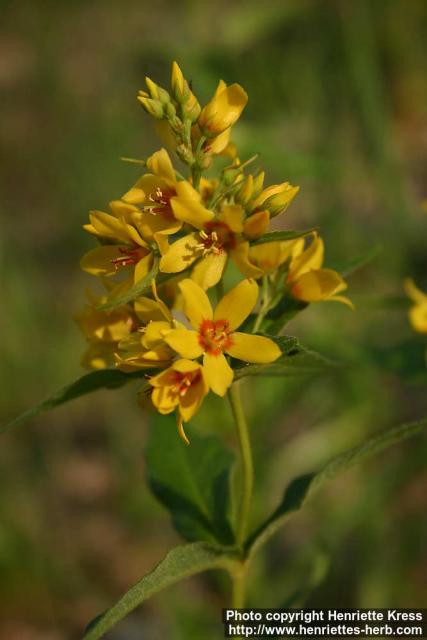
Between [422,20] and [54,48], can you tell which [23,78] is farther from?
[422,20]

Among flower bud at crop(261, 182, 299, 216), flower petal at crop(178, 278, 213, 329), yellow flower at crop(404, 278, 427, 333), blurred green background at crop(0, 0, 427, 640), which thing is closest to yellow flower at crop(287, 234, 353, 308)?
flower bud at crop(261, 182, 299, 216)

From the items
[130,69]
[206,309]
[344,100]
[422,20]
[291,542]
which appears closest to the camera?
[206,309]

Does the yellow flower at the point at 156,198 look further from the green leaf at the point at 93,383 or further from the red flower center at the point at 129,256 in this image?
the green leaf at the point at 93,383

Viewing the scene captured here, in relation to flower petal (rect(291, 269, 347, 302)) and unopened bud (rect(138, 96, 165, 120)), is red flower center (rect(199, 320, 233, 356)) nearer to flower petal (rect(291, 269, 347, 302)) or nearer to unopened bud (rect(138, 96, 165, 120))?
flower petal (rect(291, 269, 347, 302))

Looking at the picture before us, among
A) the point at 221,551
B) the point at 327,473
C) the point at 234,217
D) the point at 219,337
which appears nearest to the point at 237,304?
the point at 219,337

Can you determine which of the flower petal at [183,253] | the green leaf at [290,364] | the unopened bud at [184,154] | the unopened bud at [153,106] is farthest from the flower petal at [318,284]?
the unopened bud at [153,106]

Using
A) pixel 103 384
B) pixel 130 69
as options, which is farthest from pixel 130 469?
Answer: pixel 130 69

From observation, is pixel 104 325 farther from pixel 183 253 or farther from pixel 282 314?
pixel 282 314
